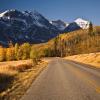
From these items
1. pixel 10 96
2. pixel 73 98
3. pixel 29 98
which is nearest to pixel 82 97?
pixel 73 98

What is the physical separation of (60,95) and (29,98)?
1.71m

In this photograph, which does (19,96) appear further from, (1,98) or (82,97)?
(82,97)

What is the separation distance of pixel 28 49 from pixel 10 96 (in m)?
132

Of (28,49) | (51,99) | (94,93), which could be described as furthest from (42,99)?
(28,49)

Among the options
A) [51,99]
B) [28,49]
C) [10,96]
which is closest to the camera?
[51,99]

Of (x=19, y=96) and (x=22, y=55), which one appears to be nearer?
(x=19, y=96)

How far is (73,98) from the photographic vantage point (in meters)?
13.0

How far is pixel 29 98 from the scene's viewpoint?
13.4m

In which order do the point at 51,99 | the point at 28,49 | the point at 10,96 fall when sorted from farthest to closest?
the point at 28,49, the point at 10,96, the point at 51,99

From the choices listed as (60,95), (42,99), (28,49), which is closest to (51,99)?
(42,99)

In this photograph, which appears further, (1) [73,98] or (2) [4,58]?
(2) [4,58]

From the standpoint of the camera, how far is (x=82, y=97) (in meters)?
13.2

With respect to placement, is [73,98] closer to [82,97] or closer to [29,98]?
[82,97]

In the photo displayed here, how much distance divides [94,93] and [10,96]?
4.35m
